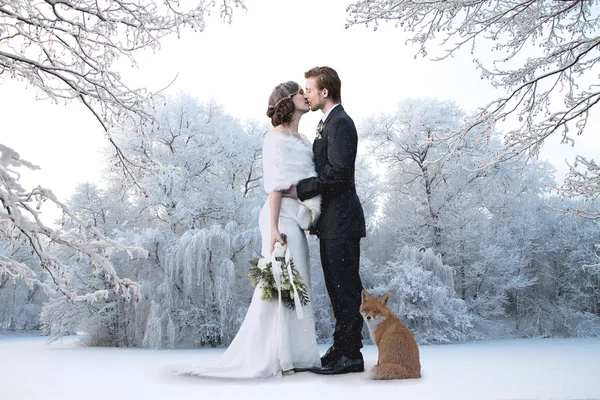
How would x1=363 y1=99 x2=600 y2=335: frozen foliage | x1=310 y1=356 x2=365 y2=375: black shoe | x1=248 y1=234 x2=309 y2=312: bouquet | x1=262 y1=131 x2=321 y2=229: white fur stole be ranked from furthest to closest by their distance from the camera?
x1=363 y1=99 x2=600 y2=335: frozen foliage < x1=262 y1=131 x2=321 y2=229: white fur stole < x1=248 y1=234 x2=309 y2=312: bouquet < x1=310 y1=356 x2=365 y2=375: black shoe

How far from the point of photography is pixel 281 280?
316 cm

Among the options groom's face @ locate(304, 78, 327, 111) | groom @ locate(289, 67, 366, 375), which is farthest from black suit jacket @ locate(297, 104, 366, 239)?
groom's face @ locate(304, 78, 327, 111)

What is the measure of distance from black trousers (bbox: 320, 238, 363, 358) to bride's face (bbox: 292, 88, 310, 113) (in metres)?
0.95

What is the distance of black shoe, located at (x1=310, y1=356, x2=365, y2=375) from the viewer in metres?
3.04

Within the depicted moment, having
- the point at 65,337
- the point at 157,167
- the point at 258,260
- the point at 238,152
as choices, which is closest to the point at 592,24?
the point at 258,260

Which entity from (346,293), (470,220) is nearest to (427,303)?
(470,220)

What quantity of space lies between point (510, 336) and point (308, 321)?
10.9m

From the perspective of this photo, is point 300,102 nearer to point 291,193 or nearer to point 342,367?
point 291,193

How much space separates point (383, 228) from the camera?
1431 cm

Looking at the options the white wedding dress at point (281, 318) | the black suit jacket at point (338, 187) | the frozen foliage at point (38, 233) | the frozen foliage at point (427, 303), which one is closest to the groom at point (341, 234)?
the black suit jacket at point (338, 187)

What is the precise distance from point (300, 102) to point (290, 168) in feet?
1.61

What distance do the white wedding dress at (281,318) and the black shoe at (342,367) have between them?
157mm

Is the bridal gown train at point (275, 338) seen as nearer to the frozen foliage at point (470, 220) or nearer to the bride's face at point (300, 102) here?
the bride's face at point (300, 102)

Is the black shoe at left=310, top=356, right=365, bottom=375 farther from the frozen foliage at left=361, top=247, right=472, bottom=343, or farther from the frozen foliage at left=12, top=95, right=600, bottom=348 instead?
the frozen foliage at left=361, top=247, right=472, bottom=343
